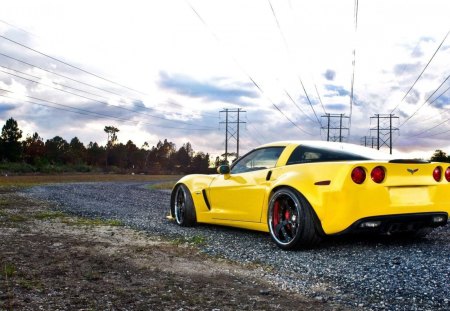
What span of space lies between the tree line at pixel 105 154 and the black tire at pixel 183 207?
62155mm

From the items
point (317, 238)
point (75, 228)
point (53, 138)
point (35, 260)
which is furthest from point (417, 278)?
point (53, 138)

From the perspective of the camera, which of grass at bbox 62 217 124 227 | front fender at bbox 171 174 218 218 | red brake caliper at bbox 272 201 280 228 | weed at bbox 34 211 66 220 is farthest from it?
weed at bbox 34 211 66 220

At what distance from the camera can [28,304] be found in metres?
3.21

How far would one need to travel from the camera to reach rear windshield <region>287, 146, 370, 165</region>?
524cm

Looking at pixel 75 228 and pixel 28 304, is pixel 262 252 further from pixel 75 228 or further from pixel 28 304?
pixel 75 228

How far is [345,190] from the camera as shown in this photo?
15.9 ft

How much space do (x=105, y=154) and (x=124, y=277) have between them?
105 metres

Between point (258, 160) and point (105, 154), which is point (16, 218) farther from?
point (105, 154)

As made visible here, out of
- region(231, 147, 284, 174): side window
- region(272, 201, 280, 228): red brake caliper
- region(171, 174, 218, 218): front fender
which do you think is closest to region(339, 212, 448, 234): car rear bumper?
region(272, 201, 280, 228): red brake caliper

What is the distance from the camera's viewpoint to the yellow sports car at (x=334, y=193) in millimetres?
4891

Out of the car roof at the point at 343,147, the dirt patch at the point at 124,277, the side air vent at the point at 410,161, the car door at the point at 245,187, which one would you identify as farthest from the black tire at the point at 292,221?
the side air vent at the point at 410,161

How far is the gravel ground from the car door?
34 cm

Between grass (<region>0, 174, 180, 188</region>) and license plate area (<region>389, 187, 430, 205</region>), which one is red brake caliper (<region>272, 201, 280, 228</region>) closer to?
license plate area (<region>389, 187, 430, 205</region>)

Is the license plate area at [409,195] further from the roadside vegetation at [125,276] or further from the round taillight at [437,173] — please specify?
the roadside vegetation at [125,276]
